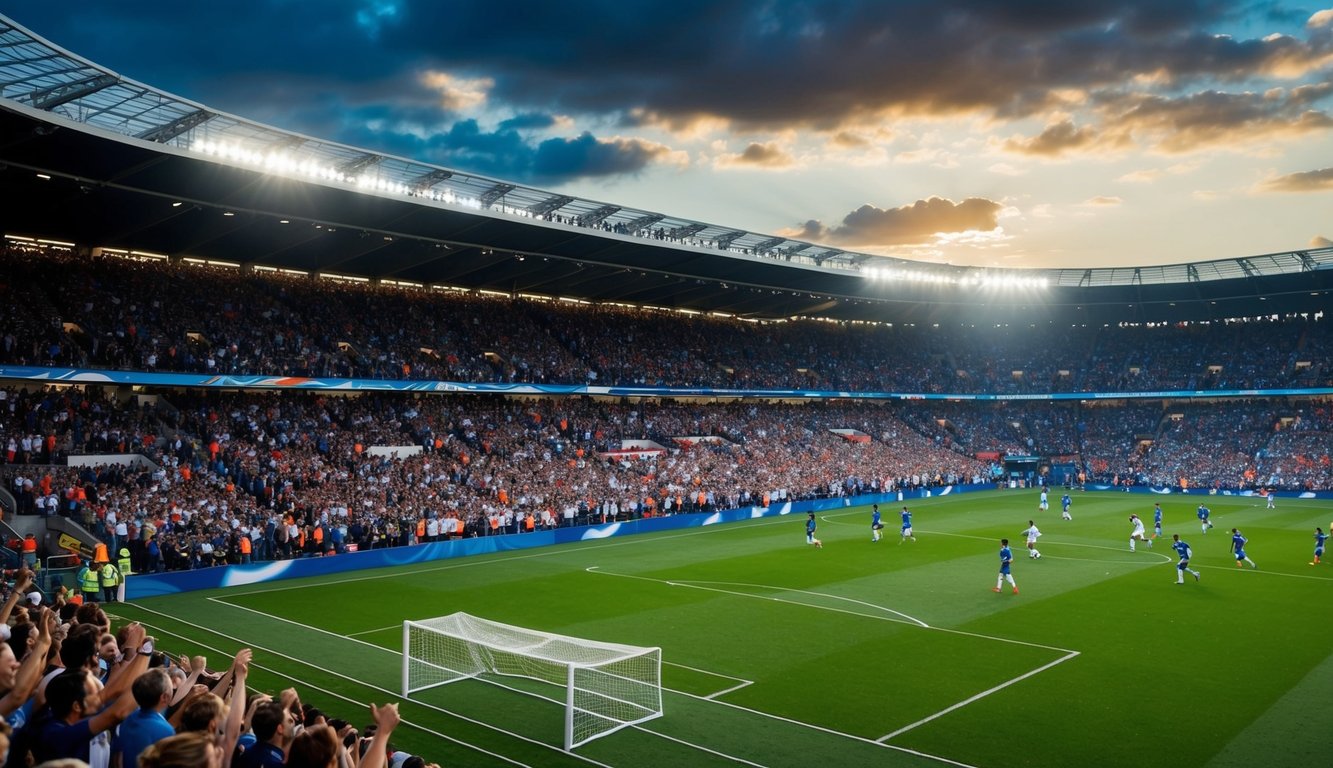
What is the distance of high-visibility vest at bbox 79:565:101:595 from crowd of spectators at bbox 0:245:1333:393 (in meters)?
9.75

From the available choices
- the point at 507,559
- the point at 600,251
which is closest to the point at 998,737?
the point at 507,559

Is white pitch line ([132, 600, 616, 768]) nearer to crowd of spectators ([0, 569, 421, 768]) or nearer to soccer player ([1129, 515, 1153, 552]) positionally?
crowd of spectators ([0, 569, 421, 768])

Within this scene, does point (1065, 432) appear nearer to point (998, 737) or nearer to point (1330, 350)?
point (1330, 350)

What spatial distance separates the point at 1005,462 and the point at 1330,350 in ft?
73.1

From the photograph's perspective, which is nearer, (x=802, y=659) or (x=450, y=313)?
(x=802, y=659)

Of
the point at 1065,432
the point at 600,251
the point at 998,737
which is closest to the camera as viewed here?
the point at 998,737

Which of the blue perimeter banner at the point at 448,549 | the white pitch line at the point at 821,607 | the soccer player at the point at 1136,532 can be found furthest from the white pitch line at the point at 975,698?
the blue perimeter banner at the point at 448,549

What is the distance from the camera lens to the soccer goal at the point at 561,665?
49.3 ft

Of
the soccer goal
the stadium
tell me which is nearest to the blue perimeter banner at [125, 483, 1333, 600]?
the stadium

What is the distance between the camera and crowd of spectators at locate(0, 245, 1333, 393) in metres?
33.7

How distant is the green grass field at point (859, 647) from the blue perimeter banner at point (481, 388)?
9615 mm

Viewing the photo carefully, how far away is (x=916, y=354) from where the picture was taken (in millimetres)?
73312

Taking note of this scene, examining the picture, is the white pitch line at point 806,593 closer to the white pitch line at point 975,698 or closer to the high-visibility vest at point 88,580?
the white pitch line at point 975,698

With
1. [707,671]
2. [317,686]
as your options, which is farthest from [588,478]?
[317,686]
